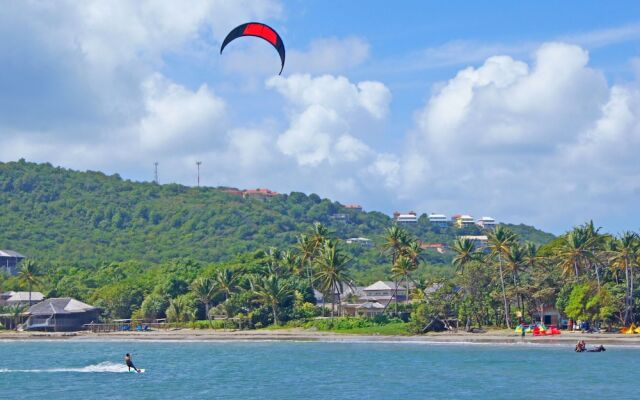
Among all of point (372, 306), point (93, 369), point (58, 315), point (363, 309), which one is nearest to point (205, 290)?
point (58, 315)

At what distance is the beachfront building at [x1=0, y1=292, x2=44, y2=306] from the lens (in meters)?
97.6

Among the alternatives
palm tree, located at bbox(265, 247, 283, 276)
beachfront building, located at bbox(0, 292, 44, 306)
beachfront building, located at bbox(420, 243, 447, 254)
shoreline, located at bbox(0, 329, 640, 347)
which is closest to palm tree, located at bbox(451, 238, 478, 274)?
shoreline, located at bbox(0, 329, 640, 347)

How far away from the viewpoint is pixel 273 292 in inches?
3159

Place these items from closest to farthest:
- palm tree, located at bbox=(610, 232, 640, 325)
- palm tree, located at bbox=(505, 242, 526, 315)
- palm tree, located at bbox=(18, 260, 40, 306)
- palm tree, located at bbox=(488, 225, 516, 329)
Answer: palm tree, located at bbox=(610, 232, 640, 325) < palm tree, located at bbox=(505, 242, 526, 315) < palm tree, located at bbox=(488, 225, 516, 329) < palm tree, located at bbox=(18, 260, 40, 306)

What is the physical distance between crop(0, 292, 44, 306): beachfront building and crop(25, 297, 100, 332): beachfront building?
7482 millimetres

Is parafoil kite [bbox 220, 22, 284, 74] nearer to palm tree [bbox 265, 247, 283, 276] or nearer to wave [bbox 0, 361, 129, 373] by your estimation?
wave [bbox 0, 361, 129, 373]

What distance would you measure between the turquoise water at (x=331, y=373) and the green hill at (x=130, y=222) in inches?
2454

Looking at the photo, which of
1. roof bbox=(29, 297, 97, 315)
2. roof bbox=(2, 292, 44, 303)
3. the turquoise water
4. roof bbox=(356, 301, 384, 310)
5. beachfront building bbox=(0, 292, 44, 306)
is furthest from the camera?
roof bbox=(2, 292, 44, 303)

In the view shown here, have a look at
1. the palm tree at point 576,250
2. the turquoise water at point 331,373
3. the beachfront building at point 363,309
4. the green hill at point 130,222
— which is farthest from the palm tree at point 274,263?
the green hill at point 130,222

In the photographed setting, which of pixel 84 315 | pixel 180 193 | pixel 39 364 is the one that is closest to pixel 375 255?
pixel 180 193

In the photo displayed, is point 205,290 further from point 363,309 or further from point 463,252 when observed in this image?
point 463,252

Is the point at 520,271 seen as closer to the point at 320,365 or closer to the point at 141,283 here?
the point at 320,365

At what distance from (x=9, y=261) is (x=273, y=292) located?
55078mm

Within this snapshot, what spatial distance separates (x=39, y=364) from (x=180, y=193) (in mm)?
133473
